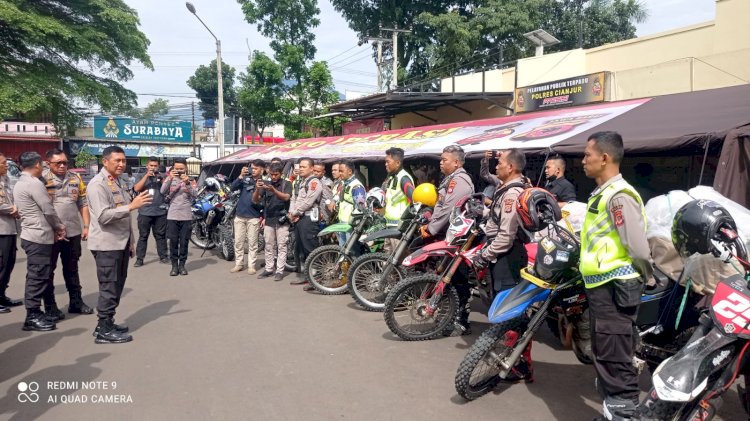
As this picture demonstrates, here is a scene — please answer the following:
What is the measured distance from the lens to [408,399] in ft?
11.7

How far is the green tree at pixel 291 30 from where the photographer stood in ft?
80.5

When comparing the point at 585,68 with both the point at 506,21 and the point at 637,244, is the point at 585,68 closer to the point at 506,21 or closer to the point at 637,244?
the point at 506,21

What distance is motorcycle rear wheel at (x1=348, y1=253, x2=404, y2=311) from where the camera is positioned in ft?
18.7

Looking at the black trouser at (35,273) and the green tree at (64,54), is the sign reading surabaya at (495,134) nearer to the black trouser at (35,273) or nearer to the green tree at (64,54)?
the black trouser at (35,273)

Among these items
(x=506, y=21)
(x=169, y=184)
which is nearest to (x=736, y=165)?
(x=169, y=184)

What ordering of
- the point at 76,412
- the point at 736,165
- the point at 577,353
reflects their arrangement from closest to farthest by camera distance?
the point at 76,412
the point at 577,353
the point at 736,165

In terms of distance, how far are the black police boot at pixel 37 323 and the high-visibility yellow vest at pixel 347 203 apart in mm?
3499

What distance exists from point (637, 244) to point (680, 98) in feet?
15.6

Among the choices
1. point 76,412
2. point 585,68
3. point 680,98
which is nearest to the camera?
point 76,412

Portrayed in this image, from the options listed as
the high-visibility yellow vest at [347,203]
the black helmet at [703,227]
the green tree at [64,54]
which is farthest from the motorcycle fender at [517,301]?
the green tree at [64,54]

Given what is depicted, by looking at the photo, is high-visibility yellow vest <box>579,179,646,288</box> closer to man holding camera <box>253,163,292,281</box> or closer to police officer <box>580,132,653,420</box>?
police officer <box>580,132,653,420</box>

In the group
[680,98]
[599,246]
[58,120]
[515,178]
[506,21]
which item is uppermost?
[506,21]

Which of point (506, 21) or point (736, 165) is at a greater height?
point (506, 21)

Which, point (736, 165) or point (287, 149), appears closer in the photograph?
point (736, 165)
